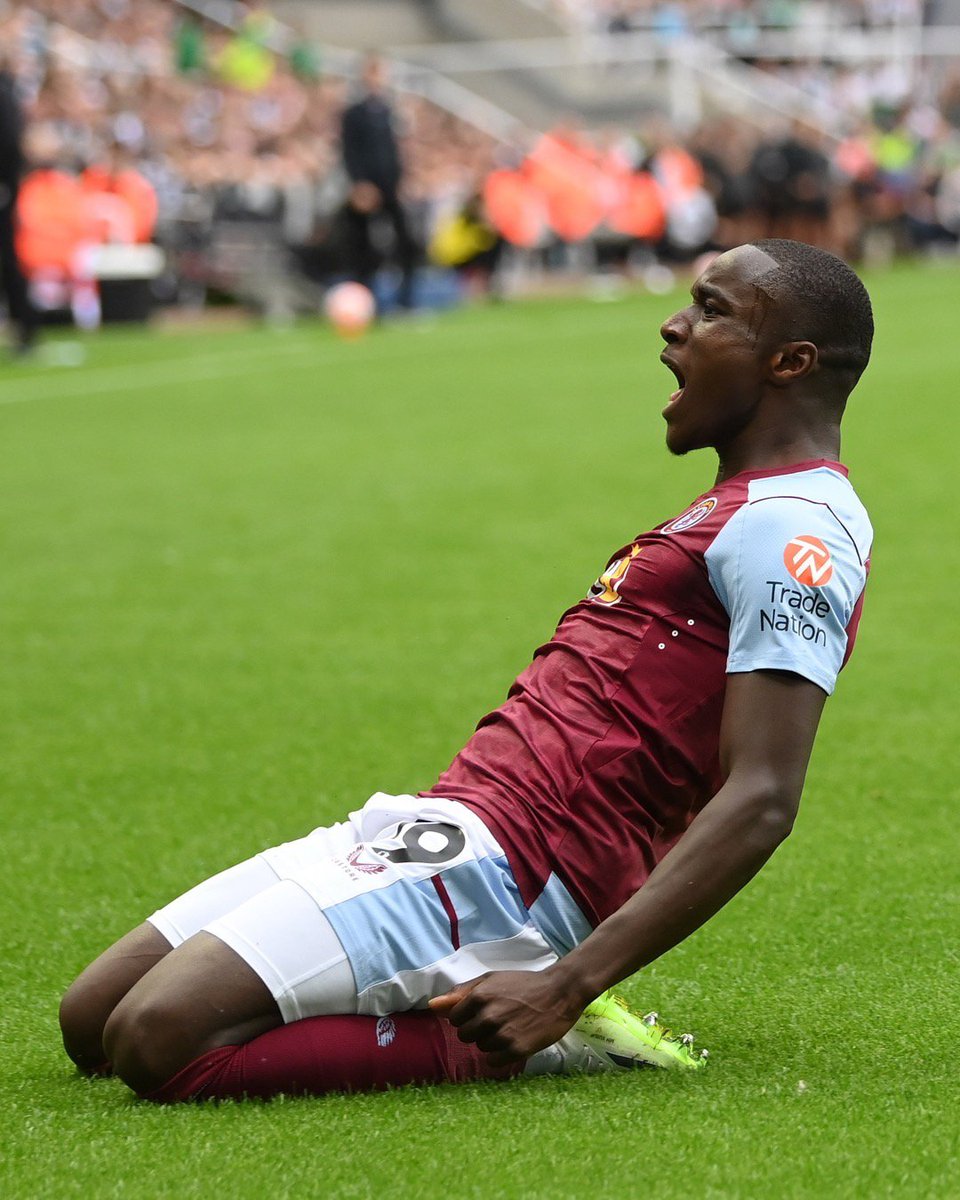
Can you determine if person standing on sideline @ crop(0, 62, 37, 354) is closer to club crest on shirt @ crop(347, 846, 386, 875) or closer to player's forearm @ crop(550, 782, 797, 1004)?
club crest on shirt @ crop(347, 846, 386, 875)

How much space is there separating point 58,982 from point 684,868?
1.49 meters

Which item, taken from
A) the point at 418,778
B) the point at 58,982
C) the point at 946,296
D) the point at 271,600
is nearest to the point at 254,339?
the point at 946,296

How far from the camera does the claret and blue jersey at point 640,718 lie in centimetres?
314

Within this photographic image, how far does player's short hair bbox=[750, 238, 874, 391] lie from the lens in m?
3.16

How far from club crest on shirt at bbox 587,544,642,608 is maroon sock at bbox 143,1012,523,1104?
2.43 ft

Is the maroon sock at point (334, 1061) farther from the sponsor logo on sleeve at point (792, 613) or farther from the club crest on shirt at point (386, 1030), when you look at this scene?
the sponsor logo on sleeve at point (792, 613)

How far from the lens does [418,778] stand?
537 centimetres

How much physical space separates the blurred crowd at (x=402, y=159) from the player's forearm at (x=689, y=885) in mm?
16877

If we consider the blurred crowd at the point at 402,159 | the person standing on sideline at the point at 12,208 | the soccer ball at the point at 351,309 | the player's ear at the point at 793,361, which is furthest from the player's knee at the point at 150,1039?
the soccer ball at the point at 351,309

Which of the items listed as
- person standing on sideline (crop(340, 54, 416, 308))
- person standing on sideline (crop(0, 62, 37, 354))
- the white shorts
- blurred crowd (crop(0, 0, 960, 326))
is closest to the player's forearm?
the white shorts

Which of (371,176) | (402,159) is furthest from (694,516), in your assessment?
(402,159)

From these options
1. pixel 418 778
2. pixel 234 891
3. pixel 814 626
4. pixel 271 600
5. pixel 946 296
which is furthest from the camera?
pixel 946 296

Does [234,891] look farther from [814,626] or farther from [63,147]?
[63,147]

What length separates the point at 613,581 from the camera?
3342 millimetres
